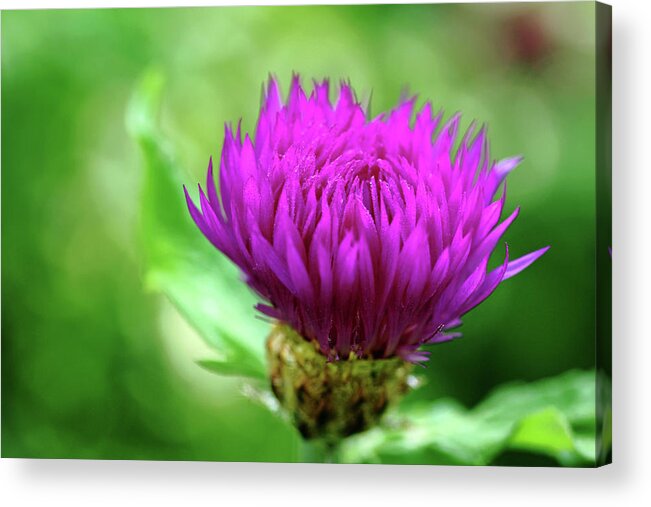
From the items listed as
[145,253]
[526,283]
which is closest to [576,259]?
[526,283]

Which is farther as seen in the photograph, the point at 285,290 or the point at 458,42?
the point at 458,42

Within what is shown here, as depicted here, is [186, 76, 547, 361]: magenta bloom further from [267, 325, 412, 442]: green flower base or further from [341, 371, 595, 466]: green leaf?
[341, 371, 595, 466]: green leaf

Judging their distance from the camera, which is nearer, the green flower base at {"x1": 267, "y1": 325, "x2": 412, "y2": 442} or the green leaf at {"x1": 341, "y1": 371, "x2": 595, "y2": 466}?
the green flower base at {"x1": 267, "y1": 325, "x2": 412, "y2": 442}

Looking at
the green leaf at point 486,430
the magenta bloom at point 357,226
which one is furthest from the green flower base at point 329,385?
Answer: the green leaf at point 486,430

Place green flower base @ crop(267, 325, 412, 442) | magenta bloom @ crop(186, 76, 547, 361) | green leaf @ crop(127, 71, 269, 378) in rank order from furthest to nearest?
green leaf @ crop(127, 71, 269, 378), green flower base @ crop(267, 325, 412, 442), magenta bloom @ crop(186, 76, 547, 361)

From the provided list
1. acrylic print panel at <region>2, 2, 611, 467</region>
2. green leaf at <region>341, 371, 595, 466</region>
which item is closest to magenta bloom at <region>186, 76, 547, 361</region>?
acrylic print panel at <region>2, 2, 611, 467</region>

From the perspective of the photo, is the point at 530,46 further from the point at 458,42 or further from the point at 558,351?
the point at 558,351
